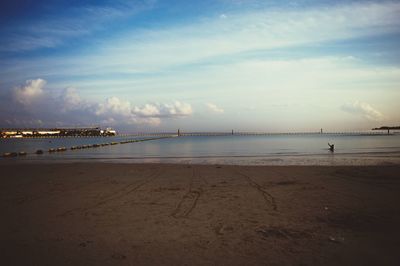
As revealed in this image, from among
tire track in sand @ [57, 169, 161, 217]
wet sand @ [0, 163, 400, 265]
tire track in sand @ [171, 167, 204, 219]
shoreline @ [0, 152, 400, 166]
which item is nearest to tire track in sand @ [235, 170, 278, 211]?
wet sand @ [0, 163, 400, 265]

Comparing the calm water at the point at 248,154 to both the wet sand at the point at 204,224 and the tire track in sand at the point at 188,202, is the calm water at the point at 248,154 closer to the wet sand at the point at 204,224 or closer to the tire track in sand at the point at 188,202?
the tire track in sand at the point at 188,202

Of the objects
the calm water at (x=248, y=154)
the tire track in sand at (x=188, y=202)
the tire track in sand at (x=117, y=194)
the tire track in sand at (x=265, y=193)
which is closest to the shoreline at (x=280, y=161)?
the calm water at (x=248, y=154)

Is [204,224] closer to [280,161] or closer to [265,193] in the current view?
[265,193]

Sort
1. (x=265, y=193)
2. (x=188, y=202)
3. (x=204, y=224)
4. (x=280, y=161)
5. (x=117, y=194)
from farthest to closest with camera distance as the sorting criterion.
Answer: (x=280, y=161)
(x=117, y=194)
(x=265, y=193)
(x=188, y=202)
(x=204, y=224)

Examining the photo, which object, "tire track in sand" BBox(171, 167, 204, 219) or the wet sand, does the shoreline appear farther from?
"tire track in sand" BBox(171, 167, 204, 219)

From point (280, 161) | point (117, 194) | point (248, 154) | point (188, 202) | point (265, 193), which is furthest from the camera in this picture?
point (248, 154)

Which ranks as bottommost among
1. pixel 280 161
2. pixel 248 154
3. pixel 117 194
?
pixel 248 154

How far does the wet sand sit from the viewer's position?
4.82 m

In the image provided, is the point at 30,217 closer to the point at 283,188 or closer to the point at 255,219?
the point at 255,219

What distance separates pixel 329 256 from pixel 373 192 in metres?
5.87

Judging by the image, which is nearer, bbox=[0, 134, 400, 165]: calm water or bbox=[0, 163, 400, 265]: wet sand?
bbox=[0, 163, 400, 265]: wet sand

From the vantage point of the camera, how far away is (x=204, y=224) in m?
6.40

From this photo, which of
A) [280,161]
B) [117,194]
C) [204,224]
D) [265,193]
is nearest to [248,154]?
[280,161]

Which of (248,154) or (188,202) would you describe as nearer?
(188,202)
